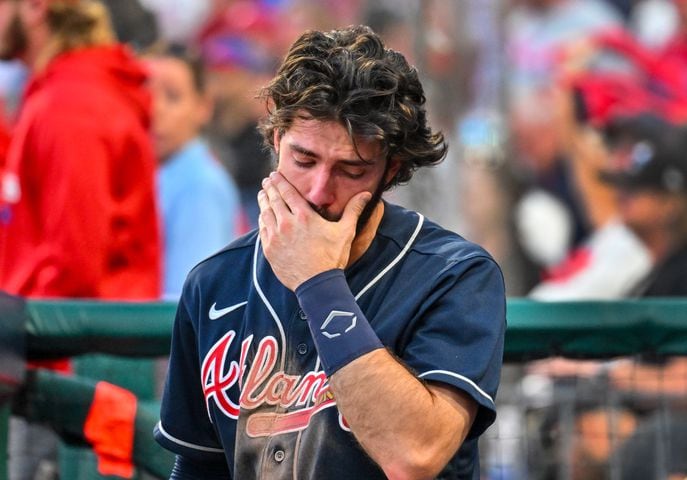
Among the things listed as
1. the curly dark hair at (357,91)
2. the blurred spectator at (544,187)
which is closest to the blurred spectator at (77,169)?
the curly dark hair at (357,91)

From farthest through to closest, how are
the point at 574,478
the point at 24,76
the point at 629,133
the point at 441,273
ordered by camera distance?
the point at 24,76 < the point at 629,133 < the point at 574,478 < the point at 441,273

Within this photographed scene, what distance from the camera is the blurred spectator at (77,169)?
5.21 metres

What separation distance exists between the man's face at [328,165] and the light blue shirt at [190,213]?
343cm

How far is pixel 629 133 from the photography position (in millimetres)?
7078

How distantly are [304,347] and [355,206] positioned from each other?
30 cm

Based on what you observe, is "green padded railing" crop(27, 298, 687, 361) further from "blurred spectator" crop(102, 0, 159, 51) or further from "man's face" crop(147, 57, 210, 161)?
"blurred spectator" crop(102, 0, 159, 51)

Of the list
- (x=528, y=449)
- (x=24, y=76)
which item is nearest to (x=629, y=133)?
(x=528, y=449)

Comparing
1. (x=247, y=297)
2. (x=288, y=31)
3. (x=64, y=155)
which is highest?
(x=247, y=297)

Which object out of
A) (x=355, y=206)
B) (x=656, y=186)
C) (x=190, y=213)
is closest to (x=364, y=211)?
(x=355, y=206)

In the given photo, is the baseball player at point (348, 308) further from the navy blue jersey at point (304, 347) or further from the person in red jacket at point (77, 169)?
the person in red jacket at point (77, 169)

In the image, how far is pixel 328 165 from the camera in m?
2.89

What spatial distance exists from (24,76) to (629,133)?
165 inches

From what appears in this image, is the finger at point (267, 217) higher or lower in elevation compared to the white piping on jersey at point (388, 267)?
higher

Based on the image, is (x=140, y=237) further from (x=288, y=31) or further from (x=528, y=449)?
(x=288, y=31)
